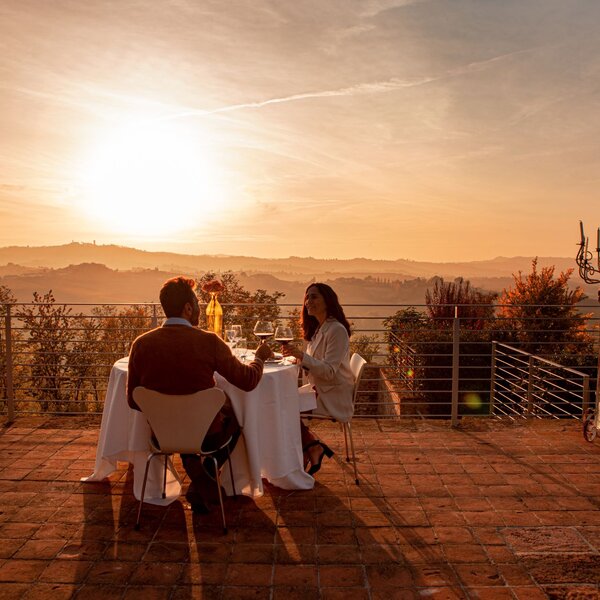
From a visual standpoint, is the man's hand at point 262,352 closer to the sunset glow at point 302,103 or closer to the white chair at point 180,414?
the white chair at point 180,414

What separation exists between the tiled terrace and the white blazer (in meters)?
0.49

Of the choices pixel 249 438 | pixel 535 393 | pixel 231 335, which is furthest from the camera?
pixel 535 393

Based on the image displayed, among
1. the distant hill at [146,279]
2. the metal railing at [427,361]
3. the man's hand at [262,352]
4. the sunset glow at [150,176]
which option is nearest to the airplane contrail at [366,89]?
the sunset glow at [150,176]

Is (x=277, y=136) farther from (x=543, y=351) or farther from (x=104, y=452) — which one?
(x=104, y=452)

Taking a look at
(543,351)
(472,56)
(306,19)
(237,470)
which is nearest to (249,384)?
(237,470)

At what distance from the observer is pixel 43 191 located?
17.1 m

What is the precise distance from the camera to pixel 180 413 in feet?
9.65

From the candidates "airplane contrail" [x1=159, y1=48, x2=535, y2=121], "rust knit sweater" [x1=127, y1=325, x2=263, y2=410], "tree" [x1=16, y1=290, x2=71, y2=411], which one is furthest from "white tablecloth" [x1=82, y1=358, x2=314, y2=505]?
"tree" [x1=16, y1=290, x2=71, y2=411]

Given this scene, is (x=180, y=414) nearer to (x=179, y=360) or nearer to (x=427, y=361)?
(x=179, y=360)

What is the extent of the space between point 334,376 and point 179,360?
127 cm

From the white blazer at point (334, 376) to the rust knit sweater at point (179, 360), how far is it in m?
0.92

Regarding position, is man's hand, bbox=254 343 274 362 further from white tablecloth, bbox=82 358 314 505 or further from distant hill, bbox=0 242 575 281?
distant hill, bbox=0 242 575 281

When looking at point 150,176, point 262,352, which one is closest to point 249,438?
point 262,352

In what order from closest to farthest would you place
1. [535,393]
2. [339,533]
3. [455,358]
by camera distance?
[339,533]
[455,358]
[535,393]
